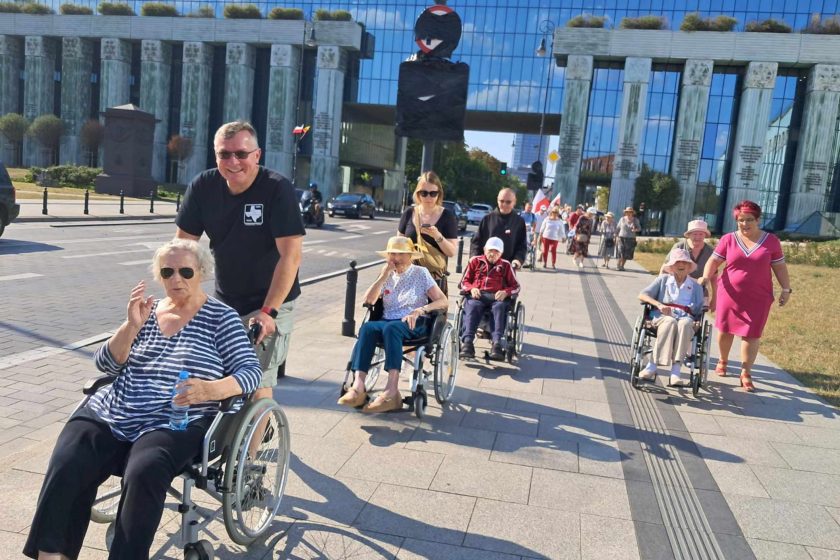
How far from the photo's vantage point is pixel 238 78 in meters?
54.8

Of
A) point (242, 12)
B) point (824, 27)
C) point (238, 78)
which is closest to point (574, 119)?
point (824, 27)

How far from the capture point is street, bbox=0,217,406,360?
7.21 metres

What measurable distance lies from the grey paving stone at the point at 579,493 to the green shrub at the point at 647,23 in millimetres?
51100

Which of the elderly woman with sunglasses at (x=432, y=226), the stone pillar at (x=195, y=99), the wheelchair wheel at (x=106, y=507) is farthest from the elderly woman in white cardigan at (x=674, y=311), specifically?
the stone pillar at (x=195, y=99)

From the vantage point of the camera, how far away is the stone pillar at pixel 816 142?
47062 mm

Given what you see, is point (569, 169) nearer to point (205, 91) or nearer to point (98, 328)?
point (205, 91)

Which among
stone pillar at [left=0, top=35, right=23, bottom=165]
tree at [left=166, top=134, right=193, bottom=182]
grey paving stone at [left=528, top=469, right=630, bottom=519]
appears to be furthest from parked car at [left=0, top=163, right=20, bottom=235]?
stone pillar at [left=0, top=35, right=23, bottom=165]

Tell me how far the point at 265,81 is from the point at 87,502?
193 ft

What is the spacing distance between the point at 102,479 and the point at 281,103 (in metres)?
54.2

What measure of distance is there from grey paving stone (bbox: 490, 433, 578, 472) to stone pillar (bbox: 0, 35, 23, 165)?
66.2m

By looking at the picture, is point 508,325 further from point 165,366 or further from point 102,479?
point 102,479

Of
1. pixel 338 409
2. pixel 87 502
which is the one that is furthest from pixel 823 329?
pixel 87 502

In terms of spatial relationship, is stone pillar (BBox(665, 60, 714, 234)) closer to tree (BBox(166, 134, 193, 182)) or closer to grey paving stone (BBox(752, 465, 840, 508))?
tree (BBox(166, 134, 193, 182))

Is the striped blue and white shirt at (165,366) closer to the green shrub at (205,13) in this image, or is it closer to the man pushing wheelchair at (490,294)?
the man pushing wheelchair at (490,294)
